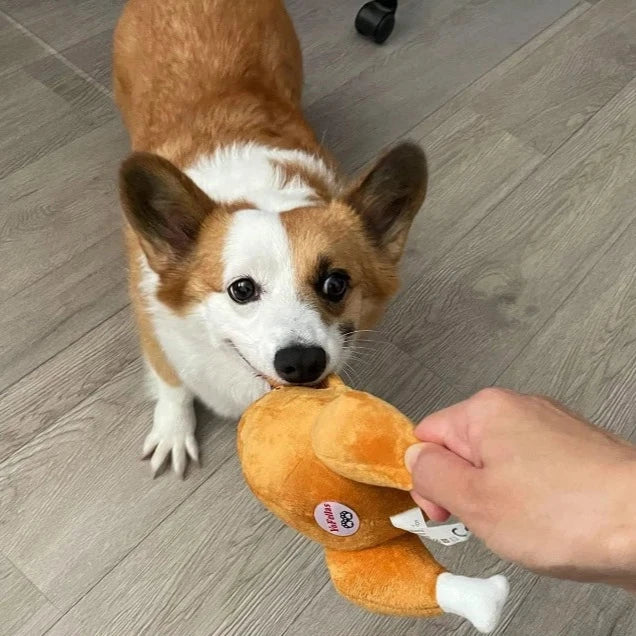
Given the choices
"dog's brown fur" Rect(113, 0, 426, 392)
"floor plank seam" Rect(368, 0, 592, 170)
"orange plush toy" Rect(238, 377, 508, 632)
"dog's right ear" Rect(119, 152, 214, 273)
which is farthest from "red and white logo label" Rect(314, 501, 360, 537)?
"floor plank seam" Rect(368, 0, 592, 170)

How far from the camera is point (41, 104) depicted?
208 centimetres

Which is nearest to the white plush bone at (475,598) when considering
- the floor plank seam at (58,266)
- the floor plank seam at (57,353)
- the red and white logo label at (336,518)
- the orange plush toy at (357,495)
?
the orange plush toy at (357,495)

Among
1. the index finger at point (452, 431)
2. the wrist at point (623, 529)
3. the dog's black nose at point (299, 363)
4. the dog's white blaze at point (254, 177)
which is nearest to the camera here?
the wrist at point (623, 529)

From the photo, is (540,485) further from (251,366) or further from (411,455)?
(251,366)

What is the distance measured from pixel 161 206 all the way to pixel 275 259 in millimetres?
242

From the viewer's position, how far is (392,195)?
4.41 feet

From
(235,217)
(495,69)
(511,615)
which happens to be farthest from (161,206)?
(495,69)

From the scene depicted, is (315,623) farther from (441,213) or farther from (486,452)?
(441,213)

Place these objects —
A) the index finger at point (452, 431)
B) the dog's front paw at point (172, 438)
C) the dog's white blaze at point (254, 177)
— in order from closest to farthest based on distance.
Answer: the index finger at point (452, 431), the dog's white blaze at point (254, 177), the dog's front paw at point (172, 438)

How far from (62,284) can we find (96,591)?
76cm

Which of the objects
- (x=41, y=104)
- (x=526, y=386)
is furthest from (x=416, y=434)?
(x=41, y=104)

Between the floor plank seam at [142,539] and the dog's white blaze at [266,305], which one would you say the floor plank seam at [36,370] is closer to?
the floor plank seam at [142,539]

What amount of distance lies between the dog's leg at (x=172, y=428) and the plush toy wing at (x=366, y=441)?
756 millimetres

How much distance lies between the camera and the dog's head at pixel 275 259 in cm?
114
